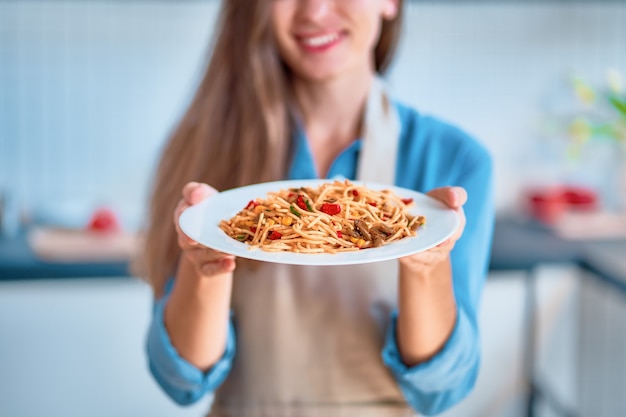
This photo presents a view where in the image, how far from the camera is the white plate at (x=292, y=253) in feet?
2.00

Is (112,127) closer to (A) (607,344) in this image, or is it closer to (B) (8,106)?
(B) (8,106)

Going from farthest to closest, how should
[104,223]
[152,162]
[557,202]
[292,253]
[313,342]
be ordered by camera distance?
[557,202]
[104,223]
[152,162]
[313,342]
[292,253]

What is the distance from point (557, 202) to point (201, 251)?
5.31 feet

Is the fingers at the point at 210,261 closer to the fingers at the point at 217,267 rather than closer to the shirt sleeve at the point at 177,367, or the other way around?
the fingers at the point at 217,267

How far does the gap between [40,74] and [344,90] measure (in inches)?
57.8

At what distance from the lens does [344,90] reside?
3.19 ft

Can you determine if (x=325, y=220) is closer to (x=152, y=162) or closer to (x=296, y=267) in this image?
(x=296, y=267)

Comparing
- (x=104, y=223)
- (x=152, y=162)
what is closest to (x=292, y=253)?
(x=152, y=162)

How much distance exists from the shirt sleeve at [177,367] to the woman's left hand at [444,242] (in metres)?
0.28

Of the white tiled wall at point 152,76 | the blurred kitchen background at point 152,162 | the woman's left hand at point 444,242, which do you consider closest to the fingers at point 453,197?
the woman's left hand at point 444,242

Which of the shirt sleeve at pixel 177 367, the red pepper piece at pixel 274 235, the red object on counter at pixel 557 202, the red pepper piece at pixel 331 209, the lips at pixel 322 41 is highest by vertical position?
the lips at pixel 322 41

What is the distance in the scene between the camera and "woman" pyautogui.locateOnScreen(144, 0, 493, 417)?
90cm

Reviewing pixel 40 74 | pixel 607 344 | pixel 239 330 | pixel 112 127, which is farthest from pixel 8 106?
pixel 607 344

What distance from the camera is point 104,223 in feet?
6.33
